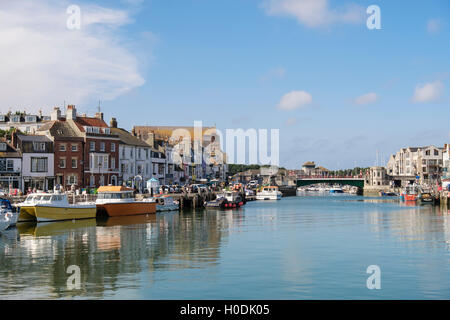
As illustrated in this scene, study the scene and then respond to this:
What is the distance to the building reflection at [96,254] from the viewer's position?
2530 cm

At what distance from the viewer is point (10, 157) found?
241ft

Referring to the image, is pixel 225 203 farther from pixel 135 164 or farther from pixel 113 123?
pixel 113 123

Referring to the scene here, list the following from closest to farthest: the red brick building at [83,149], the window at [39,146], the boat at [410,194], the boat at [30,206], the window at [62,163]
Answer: the boat at [30,206] < the window at [39,146] < the window at [62,163] < the red brick building at [83,149] < the boat at [410,194]

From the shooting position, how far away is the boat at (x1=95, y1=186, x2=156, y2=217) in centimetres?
6512

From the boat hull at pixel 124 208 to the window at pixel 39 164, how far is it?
17.1 metres

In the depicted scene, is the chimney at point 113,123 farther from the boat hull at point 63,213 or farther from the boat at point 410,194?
the boat at point 410,194

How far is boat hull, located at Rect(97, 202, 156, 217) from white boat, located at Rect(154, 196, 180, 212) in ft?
22.5

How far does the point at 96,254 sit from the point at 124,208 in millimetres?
32500

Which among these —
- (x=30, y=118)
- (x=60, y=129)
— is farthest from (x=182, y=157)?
(x=60, y=129)


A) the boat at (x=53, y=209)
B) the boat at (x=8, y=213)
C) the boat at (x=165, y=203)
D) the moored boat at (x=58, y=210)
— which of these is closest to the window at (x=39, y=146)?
the moored boat at (x=58, y=210)

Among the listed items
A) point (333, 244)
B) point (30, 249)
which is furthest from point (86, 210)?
point (333, 244)

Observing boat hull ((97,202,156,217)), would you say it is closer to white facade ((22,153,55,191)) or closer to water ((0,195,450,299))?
water ((0,195,450,299))
